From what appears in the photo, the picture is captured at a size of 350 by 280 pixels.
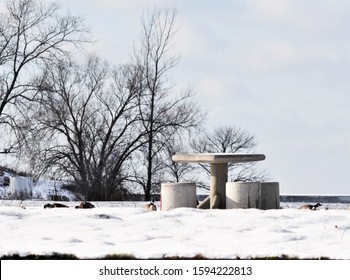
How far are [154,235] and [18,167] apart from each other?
821 inches

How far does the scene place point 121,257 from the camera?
8352mm

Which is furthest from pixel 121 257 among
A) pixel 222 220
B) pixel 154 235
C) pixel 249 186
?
pixel 249 186

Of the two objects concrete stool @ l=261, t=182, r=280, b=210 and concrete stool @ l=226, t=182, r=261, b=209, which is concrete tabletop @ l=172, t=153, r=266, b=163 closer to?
concrete stool @ l=261, t=182, r=280, b=210

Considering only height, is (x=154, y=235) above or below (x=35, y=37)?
below

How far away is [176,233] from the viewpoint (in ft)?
33.3

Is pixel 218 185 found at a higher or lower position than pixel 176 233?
higher

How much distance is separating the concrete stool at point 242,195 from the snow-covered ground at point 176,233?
88.9 inches

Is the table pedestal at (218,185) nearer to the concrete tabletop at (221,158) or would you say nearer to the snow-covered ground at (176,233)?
the concrete tabletop at (221,158)

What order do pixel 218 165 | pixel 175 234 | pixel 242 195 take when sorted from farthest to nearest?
1. pixel 218 165
2. pixel 242 195
3. pixel 175 234

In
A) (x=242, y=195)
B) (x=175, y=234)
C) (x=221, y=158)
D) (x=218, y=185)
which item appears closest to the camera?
(x=175, y=234)

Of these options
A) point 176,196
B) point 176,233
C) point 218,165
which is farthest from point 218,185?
point 176,233

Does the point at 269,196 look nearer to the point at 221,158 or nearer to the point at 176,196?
the point at 221,158

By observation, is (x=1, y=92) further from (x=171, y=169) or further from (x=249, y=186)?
(x=249, y=186)

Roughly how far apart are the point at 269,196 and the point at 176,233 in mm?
5471
